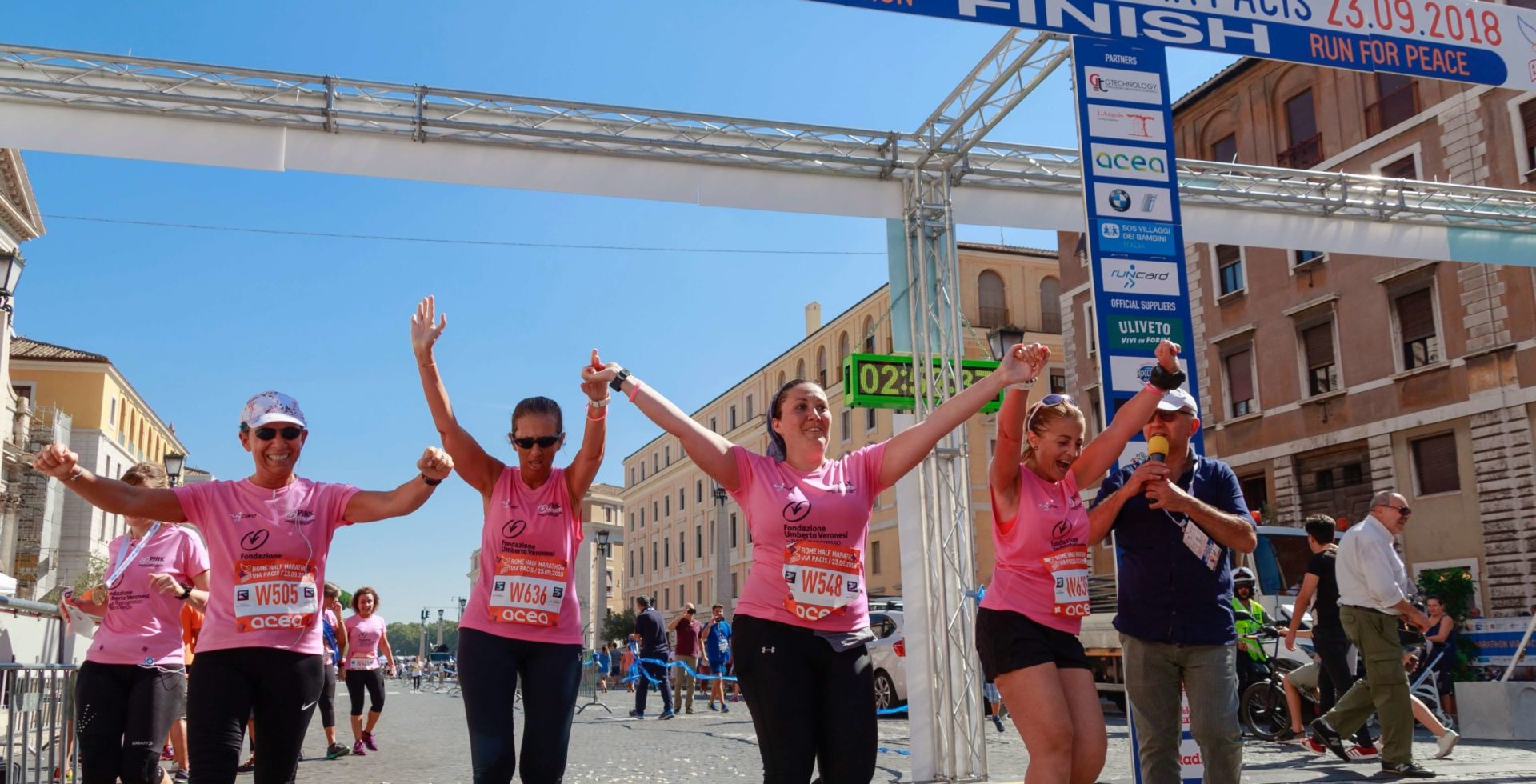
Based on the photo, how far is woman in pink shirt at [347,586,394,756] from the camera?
1310 cm

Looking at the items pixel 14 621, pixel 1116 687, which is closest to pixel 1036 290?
pixel 1116 687

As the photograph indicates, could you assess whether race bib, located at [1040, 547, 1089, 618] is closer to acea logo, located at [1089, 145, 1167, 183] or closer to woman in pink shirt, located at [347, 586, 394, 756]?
acea logo, located at [1089, 145, 1167, 183]

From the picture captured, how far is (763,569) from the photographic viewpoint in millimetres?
4559

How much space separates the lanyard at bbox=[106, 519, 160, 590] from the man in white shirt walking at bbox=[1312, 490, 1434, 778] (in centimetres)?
742

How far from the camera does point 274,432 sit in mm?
4789

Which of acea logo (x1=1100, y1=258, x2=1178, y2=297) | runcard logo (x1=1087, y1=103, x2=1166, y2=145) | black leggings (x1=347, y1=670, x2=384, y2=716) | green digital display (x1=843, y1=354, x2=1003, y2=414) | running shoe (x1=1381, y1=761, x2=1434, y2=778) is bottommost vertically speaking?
running shoe (x1=1381, y1=761, x2=1434, y2=778)

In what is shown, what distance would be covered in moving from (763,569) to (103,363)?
249ft

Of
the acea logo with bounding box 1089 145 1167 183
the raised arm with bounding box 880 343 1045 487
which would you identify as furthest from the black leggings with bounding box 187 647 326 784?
the acea logo with bounding box 1089 145 1167 183

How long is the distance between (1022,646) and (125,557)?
440cm

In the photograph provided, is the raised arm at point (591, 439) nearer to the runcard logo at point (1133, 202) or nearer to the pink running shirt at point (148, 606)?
the pink running shirt at point (148, 606)

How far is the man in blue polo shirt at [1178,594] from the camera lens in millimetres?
5188

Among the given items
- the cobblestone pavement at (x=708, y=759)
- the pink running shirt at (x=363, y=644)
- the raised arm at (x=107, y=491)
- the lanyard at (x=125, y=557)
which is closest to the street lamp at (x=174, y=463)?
the cobblestone pavement at (x=708, y=759)

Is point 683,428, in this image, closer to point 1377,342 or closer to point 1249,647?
point 1249,647

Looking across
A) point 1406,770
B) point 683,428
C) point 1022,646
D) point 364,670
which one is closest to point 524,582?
point 683,428
